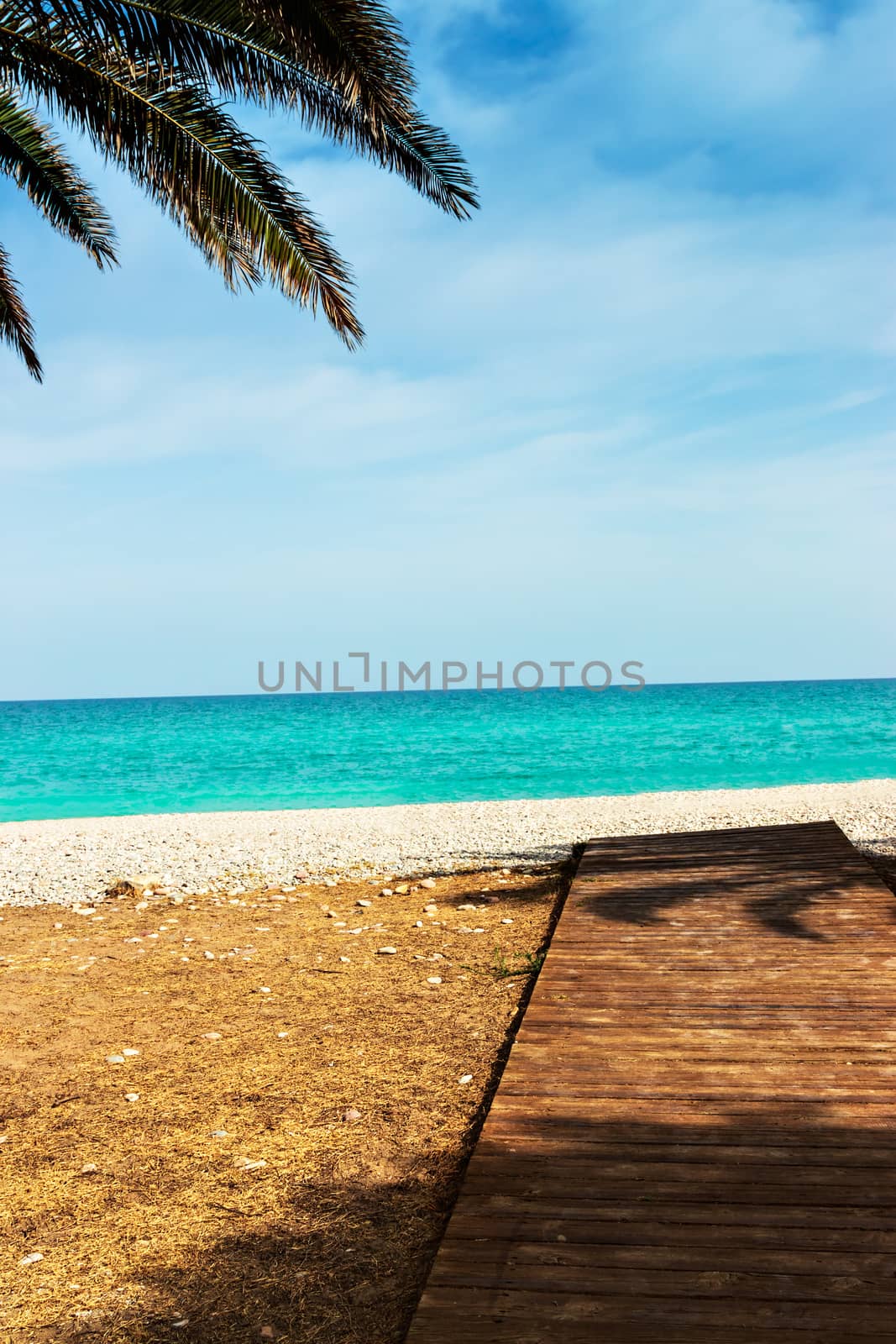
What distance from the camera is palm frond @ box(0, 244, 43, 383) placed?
365 inches

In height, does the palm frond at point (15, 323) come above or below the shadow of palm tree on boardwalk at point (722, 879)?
above

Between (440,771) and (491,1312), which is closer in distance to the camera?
(491,1312)

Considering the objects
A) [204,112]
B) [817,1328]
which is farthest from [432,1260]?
[204,112]

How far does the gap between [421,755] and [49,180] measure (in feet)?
94.8

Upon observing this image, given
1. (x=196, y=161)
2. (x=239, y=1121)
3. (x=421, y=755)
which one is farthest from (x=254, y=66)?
(x=421, y=755)

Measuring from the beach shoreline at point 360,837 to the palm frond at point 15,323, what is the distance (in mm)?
5704

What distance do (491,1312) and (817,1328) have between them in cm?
84

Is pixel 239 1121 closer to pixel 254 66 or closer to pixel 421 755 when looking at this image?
pixel 254 66

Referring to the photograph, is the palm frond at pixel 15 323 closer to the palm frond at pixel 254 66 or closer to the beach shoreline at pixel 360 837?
the palm frond at pixel 254 66

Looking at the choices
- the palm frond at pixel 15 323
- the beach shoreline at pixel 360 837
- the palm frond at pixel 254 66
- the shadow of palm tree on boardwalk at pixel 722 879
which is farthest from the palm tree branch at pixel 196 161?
the beach shoreline at pixel 360 837

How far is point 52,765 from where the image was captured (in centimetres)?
3597

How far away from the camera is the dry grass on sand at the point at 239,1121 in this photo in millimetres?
2768

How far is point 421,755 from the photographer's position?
36219mm

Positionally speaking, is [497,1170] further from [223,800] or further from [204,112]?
[223,800]
